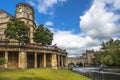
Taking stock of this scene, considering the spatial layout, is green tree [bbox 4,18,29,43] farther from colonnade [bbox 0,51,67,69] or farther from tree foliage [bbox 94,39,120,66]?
tree foliage [bbox 94,39,120,66]

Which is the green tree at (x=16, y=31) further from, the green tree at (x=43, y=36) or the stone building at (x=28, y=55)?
the green tree at (x=43, y=36)

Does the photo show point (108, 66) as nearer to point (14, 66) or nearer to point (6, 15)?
point (6, 15)

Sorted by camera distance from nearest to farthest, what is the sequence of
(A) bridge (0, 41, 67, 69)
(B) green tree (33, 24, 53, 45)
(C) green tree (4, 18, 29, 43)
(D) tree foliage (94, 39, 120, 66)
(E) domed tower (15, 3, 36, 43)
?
(A) bridge (0, 41, 67, 69) → (C) green tree (4, 18, 29, 43) → (B) green tree (33, 24, 53, 45) → (E) domed tower (15, 3, 36, 43) → (D) tree foliage (94, 39, 120, 66)

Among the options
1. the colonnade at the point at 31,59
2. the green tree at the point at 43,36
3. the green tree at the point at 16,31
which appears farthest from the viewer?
the green tree at the point at 43,36

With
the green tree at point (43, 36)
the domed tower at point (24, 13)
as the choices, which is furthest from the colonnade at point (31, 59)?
the domed tower at point (24, 13)

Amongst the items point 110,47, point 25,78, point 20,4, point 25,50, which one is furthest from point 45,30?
point 110,47

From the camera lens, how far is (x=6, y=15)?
122812mm

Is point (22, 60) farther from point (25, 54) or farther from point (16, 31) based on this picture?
point (16, 31)

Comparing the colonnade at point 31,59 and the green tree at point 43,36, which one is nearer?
the colonnade at point 31,59

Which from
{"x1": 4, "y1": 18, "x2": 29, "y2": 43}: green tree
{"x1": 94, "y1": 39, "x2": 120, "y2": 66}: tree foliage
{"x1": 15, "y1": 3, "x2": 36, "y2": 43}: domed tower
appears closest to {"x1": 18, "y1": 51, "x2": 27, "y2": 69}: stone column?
{"x1": 4, "y1": 18, "x2": 29, "y2": 43}: green tree

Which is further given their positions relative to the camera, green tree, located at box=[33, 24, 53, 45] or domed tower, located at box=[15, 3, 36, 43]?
domed tower, located at box=[15, 3, 36, 43]

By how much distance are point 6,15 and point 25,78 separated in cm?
8046

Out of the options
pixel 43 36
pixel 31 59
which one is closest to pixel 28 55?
pixel 31 59

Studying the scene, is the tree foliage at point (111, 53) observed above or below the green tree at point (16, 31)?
below
